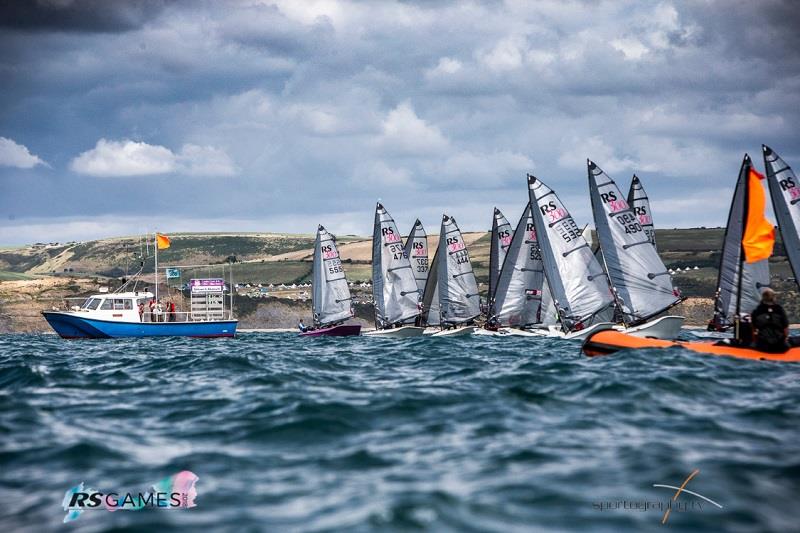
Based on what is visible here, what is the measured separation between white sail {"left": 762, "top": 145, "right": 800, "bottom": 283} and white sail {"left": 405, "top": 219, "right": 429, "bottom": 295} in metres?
34.3

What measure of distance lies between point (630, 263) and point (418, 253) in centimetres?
2782

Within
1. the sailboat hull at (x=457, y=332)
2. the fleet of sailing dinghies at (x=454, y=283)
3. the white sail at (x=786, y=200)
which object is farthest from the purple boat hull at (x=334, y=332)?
the white sail at (x=786, y=200)

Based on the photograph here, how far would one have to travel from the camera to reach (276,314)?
4963 inches

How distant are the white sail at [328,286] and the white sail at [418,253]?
6599 mm

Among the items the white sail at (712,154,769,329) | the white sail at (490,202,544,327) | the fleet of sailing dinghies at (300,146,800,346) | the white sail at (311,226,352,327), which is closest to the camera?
the white sail at (712,154,769,329)

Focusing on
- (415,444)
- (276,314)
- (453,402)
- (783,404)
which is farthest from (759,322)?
(276,314)

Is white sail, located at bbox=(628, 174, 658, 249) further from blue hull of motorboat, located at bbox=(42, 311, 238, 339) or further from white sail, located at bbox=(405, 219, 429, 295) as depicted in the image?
blue hull of motorboat, located at bbox=(42, 311, 238, 339)

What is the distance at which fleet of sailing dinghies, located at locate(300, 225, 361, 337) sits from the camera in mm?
70875

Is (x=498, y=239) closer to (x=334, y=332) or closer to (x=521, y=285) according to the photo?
(x=521, y=285)

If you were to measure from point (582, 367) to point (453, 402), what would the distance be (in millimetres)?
8635

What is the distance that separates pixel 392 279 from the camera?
225 ft

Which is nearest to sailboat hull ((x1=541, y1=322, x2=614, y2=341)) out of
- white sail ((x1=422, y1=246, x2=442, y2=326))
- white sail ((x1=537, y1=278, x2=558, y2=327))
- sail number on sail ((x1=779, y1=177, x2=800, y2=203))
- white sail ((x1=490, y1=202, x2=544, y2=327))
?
white sail ((x1=537, y1=278, x2=558, y2=327))

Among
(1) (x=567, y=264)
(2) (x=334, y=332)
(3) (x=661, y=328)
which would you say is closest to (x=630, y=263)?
(1) (x=567, y=264)
